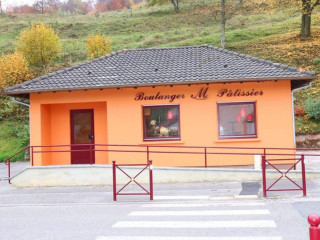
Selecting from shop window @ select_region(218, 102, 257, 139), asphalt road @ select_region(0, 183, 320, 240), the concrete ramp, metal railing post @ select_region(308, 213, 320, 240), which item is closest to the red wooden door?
the concrete ramp

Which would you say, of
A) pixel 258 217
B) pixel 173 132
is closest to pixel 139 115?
pixel 173 132

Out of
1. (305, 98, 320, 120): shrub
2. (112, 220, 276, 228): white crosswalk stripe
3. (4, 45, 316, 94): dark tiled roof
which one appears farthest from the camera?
(305, 98, 320, 120): shrub

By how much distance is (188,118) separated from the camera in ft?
51.9

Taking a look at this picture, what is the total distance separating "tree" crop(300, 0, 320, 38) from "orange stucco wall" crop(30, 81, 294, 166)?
20814 mm

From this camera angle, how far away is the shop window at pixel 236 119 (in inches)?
623

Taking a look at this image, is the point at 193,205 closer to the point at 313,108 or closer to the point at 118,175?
the point at 118,175

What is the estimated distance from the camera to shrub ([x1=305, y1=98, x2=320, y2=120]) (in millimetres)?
24555

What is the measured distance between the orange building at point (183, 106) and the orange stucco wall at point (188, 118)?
37mm

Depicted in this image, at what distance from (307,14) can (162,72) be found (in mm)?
22531

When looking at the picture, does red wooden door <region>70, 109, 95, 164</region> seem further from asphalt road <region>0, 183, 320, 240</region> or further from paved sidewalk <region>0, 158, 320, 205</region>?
asphalt road <region>0, 183, 320, 240</region>

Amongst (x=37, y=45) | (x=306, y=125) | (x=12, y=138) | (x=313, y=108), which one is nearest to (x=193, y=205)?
(x=306, y=125)

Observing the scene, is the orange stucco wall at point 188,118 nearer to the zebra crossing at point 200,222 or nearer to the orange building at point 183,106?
the orange building at point 183,106

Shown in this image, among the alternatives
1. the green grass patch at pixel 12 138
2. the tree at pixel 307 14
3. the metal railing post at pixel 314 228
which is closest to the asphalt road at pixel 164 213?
the metal railing post at pixel 314 228

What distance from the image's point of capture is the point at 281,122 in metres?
15.5
